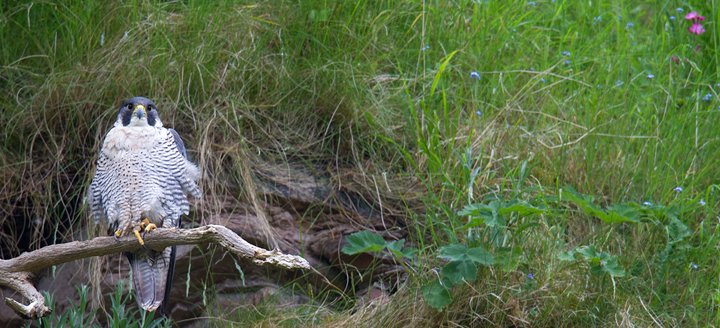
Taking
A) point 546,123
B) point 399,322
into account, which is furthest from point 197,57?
point 546,123

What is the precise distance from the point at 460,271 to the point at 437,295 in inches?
5.9

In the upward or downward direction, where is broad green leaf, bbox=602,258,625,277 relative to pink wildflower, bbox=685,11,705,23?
downward

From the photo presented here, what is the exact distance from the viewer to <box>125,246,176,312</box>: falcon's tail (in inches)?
90.2

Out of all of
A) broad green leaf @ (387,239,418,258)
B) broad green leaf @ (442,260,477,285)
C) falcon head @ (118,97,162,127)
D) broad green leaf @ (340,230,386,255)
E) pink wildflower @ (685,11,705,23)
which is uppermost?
falcon head @ (118,97,162,127)

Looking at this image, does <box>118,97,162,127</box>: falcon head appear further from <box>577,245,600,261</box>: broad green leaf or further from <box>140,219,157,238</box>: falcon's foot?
<box>577,245,600,261</box>: broad green leaf

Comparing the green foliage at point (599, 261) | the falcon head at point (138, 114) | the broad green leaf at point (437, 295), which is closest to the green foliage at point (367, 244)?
the broad green leaf at point (437, 295)

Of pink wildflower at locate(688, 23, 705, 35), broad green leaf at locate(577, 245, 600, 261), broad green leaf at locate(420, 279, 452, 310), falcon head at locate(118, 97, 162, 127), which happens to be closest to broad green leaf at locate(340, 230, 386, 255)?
broad green leaf at locate(420, 279, 452, 310)

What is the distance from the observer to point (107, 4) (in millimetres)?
3113

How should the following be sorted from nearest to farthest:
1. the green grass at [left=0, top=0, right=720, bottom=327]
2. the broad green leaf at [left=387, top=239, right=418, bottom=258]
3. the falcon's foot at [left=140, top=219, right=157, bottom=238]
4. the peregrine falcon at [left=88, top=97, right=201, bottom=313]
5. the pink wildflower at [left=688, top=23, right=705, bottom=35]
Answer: the falcon's foot at [left=140, top=219, right=157, bottom=238] < the peregrine falcon at [left=88, top=97, right=201, bottom=313] < the broad green leaf at [left=387, top=239, right=418, bottom=258] < the green grass at [left=0, top=0, right=720, bottom=327] < the pink wildflower at [left=688, top=23, right=705, bottom=35]

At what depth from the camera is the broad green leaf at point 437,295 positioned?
2.20 m

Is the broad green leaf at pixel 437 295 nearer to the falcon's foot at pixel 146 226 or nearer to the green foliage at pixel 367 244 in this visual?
the green foliage at pixel 367 244

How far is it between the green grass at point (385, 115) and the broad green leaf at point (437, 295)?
0.17 meters

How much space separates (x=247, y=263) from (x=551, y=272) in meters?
1.41

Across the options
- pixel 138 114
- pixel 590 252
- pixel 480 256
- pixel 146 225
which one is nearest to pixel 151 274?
pixel 146 225
